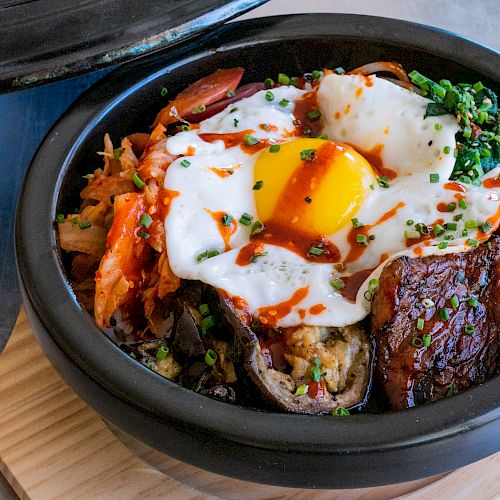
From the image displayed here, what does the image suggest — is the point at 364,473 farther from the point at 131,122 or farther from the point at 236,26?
the point at 236,26

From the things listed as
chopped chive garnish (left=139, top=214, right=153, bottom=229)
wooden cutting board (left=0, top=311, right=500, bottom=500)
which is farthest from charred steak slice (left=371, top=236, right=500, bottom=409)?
chopped chive garnish (left=139, top=214, right=153, bottom=229)

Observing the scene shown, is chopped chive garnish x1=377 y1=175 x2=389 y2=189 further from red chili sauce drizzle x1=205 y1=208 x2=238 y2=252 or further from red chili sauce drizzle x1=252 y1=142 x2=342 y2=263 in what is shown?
red chili sauce drizzle x1=205 y1=208 x2=238 y2=252

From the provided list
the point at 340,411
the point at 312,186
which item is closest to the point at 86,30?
the point at 312,186

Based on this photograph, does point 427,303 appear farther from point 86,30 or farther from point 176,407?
point 86,30

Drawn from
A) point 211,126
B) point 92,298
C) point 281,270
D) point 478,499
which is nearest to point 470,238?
point 281,270

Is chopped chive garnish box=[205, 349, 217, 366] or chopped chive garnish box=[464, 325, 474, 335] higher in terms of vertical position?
chopped chive garnish box=[464, 325, 474, 335]

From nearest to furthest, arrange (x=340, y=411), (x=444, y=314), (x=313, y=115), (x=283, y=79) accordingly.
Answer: (x=340, y=411), (x=444, y=314), (x=313, y=115), (x=283, y=79)
